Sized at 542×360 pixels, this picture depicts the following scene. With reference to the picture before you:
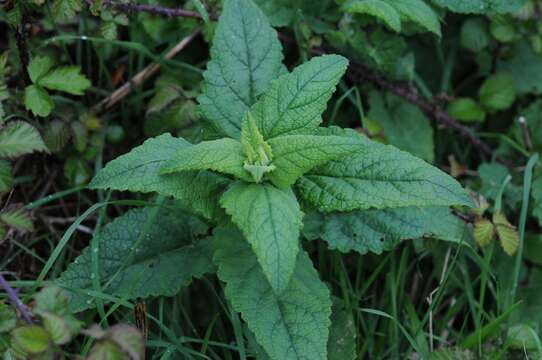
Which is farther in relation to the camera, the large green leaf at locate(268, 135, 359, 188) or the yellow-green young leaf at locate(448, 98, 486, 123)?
the yellow-green young leaf at locate(448, 98, 486, 123)

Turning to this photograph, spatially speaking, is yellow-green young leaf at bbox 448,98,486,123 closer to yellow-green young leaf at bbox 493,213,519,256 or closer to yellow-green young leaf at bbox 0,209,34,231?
yellow-green young leaf at bbox 493,213,519,256

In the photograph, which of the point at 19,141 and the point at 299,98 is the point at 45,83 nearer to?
the point at 19,141

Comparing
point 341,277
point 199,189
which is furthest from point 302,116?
point 341,277

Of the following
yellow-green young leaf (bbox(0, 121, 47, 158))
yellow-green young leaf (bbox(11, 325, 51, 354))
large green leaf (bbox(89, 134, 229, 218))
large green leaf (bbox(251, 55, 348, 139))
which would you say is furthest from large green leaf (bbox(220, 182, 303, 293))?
yellow-green young leaf (bbox(0, 121, 47, 158))

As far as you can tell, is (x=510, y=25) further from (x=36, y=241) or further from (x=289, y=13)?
(x=36, y=241)

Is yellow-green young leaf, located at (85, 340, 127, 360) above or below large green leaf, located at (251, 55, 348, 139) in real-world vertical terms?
below

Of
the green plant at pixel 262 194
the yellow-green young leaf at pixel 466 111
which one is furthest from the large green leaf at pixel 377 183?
the yellow-green young leaf at pixel 466 111

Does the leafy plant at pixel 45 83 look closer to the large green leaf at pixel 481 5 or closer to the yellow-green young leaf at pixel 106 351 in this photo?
the yellow-green young leaf at pixel 106 351
